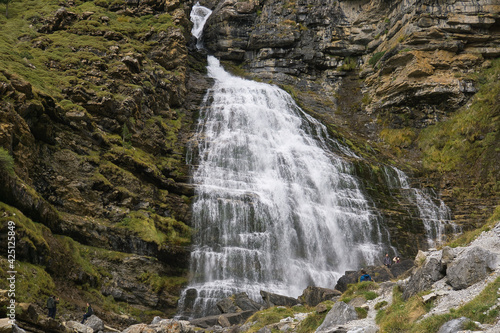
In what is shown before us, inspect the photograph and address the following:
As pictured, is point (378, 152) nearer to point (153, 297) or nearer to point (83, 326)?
point (153, 297)

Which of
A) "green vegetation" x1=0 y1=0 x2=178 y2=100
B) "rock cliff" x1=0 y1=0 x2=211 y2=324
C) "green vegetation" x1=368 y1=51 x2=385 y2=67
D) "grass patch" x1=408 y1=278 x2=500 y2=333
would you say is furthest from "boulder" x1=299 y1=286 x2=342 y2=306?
"green vegetation" x1=368 y1=51 x2=385 y2=67

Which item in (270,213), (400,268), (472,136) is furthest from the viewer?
(472,136)

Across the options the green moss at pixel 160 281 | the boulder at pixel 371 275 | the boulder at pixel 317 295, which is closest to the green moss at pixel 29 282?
the green moss at pixel 160 281

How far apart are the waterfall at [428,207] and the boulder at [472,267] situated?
63.4ft

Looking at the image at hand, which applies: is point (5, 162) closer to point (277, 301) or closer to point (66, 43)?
point (277, 301)

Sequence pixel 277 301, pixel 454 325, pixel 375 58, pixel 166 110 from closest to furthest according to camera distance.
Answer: pixel 454 325, pixel 277 301, pixel 166 110, pixel 375 58

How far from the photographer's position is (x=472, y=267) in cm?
927

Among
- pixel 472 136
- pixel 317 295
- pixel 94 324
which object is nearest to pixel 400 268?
pixel 317 295

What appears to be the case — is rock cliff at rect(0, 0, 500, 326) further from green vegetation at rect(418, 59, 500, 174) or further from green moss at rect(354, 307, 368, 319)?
green moss at rect(354, 307, 368, 319)

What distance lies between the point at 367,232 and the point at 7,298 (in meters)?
22.8

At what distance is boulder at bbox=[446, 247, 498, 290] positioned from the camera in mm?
9086

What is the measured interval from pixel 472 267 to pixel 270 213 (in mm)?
17559

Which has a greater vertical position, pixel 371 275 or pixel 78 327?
pixel 371 275

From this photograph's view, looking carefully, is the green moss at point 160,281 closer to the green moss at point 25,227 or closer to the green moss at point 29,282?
the green moss at point 29,282
